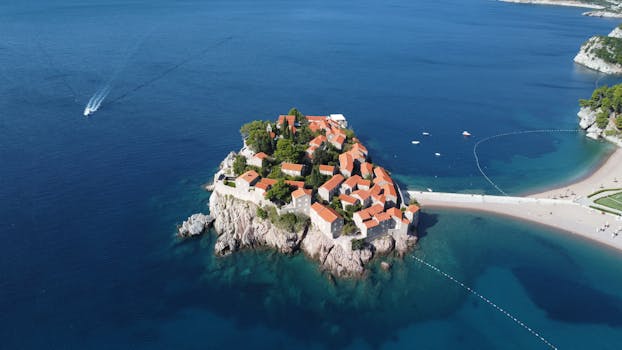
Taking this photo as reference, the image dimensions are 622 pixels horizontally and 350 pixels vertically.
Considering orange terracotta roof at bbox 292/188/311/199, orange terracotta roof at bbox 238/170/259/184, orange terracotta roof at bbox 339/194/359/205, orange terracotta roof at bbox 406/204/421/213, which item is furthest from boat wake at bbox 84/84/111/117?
orange terracotta roof at bbox 406/204/421/213

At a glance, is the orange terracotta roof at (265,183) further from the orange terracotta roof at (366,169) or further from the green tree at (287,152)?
the orange terracotta roof at (366,169)

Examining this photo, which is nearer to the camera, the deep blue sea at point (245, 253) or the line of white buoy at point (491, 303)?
the line of white buoy at point (491, 303)

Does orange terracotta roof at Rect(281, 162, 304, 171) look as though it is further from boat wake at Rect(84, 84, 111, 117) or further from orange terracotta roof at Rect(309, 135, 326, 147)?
boat wake at Rect(84, 84, 111, 117)

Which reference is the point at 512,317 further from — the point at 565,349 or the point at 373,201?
the point at 373,201

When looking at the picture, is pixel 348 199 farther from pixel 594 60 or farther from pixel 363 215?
pixel 594 60

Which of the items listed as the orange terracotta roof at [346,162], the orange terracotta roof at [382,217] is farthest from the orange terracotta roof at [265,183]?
the orange terracotta roof at [382,217]

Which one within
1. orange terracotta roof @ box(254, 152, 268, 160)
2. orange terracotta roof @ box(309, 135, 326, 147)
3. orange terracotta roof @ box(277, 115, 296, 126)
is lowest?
orange terracotta roof @ box(254, 152, 268, 160)

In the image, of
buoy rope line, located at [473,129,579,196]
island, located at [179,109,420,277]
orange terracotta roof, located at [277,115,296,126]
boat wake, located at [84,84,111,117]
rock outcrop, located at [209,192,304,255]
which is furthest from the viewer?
boat wake, located at [84,84,111,117]

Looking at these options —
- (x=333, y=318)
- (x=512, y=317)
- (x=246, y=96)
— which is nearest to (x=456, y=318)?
(x=512, y=317)
